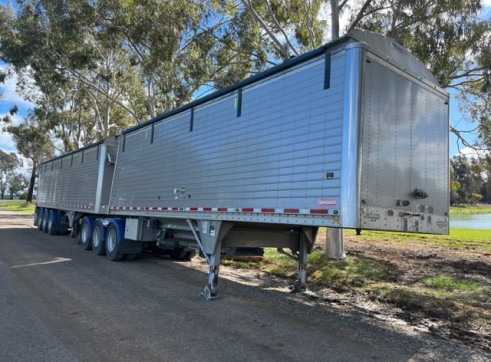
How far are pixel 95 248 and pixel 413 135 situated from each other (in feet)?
33.4

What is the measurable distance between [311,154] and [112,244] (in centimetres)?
808

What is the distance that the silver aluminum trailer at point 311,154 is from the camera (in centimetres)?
553

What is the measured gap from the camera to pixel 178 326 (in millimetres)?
5848

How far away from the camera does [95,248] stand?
1320 centimetres

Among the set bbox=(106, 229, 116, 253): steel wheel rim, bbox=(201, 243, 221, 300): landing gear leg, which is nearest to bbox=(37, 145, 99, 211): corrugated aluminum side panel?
bbox=(106, 229, 116, 253): steel wheel rim

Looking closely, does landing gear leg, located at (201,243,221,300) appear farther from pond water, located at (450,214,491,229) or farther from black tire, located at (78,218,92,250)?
pond water, located at (450,214,491,229)

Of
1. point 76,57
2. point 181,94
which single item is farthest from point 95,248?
Answer: point 76,57

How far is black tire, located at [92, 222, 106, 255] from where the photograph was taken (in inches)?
498

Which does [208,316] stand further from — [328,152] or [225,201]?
[328,152]

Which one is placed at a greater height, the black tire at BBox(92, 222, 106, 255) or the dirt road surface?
the black tire at BBox(92, 222, 106, 255)

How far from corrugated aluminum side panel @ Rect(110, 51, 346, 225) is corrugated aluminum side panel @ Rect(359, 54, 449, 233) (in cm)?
41

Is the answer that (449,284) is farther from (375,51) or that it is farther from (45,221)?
(45,221)

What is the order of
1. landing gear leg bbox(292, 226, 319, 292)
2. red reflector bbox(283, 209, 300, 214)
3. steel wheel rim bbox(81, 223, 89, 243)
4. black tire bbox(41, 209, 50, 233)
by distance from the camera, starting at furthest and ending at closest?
black tire bbox(41, 209, 50, 233) → steel wheel rim bbox(81, 223, 89, 243) → landing gear leg bbox(292, 226, 319, 292) → red reflector bbox(283, 209, 300, 214)

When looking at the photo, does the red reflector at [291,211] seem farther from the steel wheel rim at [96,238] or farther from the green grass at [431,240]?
the green grass at [431,240]
